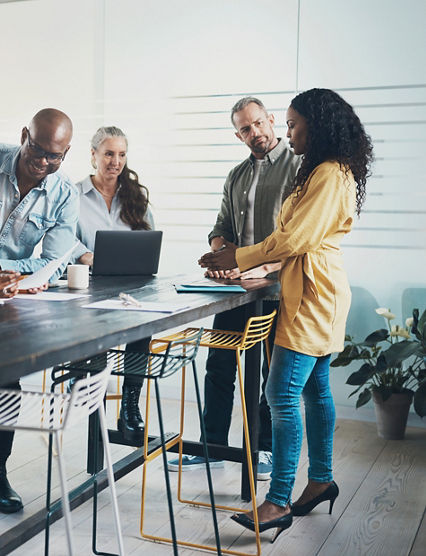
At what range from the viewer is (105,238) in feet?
10.1

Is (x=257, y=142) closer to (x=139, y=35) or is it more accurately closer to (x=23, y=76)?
(x=139, y=35)

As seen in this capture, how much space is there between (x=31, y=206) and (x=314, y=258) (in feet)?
4.14

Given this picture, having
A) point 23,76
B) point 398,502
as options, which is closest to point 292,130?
point 398,502

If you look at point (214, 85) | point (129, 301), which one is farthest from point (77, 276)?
point (214, 85)

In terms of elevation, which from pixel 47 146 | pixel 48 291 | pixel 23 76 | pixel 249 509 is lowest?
pixel 249 509

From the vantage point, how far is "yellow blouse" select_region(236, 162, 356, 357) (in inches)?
101

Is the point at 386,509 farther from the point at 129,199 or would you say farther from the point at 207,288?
the point at 129,199

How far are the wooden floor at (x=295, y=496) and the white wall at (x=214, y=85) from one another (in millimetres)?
894

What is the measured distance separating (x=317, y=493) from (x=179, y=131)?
2.64m

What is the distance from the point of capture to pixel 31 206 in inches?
123

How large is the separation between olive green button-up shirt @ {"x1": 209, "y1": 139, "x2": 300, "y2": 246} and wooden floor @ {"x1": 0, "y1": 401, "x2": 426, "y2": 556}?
117 centimetres

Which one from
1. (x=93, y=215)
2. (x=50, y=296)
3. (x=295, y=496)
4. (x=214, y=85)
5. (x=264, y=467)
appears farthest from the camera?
(x=214, y=85)

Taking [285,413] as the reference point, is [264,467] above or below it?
below

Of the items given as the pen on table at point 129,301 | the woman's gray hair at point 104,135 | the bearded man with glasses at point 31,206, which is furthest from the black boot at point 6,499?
the woman's gray hair at point 104,135
